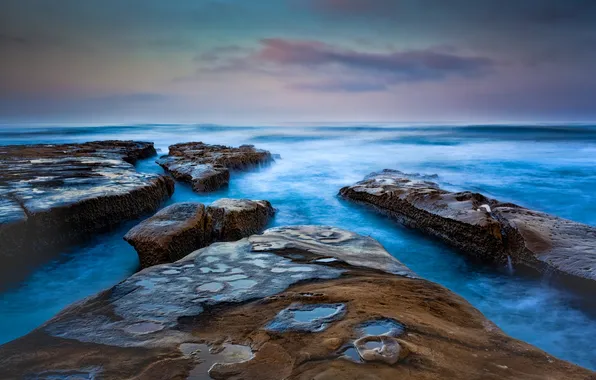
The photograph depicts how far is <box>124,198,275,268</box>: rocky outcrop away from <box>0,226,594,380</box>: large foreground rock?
1127mm

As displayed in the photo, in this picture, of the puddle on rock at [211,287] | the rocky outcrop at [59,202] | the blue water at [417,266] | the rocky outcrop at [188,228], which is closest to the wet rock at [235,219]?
the rocky outcrop at [188,228]

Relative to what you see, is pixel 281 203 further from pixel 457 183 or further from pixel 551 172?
pixel 551 172

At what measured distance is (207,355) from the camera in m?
1.88

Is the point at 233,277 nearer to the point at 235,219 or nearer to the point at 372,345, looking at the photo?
the point at 372,345

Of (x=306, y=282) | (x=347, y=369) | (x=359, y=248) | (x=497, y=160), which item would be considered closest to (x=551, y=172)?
(x=497, y=160)

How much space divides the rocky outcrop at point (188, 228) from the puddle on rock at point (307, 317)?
7.89 feet

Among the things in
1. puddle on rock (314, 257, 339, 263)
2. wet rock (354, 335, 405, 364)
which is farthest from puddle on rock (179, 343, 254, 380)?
puddle on rock (314, 257, 339, 263)

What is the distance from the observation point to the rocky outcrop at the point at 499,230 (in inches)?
168

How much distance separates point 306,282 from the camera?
115 inches

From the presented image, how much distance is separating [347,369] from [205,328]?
94 cm

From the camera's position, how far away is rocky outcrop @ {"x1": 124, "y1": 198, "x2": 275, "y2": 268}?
4.25 metres

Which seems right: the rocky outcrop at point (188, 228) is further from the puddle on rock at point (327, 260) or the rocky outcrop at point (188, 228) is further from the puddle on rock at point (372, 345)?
the puddle on rock at point (372, 345)

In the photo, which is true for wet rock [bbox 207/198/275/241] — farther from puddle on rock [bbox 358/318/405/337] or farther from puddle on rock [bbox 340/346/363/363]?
puddle on rock [bbox 340/346/363/363]

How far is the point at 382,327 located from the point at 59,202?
199 inches
